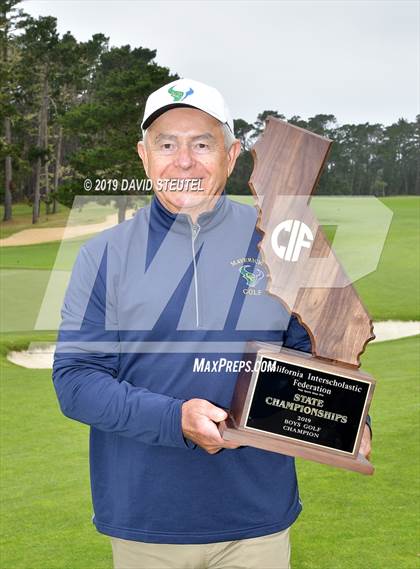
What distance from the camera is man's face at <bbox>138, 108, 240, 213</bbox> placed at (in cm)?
264

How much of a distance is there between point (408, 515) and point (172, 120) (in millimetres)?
3293

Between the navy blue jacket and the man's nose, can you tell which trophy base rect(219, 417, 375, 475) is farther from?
the man's nose

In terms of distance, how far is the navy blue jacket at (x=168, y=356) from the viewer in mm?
2506

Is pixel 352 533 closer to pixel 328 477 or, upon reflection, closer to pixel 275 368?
pixel 328 477

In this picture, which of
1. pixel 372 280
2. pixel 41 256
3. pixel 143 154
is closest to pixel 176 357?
pixel 143 154

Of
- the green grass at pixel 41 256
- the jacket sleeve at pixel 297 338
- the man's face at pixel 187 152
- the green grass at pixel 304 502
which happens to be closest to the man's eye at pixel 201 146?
the man's face at pixel 187 152

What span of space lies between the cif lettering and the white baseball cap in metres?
0.38

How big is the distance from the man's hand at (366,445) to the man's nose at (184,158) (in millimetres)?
933

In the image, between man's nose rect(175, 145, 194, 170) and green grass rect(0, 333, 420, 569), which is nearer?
man's nose rect(175, 145, 194, 170)

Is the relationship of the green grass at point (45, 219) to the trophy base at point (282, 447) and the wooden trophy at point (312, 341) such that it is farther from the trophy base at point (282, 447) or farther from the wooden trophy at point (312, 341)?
the trophy base at point (282, 447)

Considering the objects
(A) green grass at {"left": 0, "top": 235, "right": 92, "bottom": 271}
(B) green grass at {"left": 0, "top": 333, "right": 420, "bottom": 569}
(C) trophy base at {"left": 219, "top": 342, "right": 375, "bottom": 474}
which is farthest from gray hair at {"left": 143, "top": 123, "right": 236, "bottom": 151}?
(A) green grass at {"left": 0, "top": 235, "right": 92, "bottom": 271}

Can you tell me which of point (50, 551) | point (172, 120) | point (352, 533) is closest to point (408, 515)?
point (352, 533)

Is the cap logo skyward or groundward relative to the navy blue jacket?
skyward

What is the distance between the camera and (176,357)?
253cm
